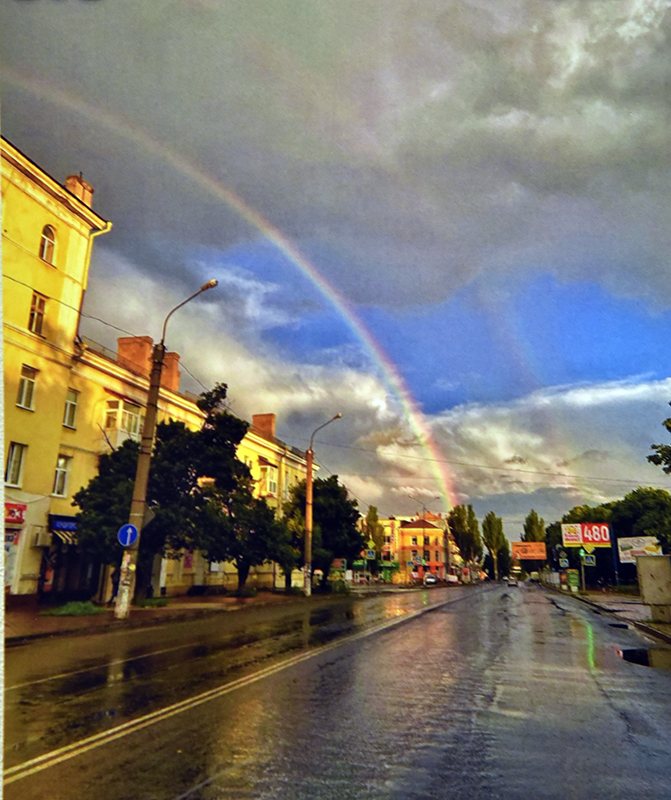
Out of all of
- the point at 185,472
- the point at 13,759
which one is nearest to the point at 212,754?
the point at 13,759

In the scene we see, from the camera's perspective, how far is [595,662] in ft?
43.4

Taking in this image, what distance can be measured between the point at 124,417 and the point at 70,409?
12.0ft

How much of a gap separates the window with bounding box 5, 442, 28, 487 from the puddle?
21572 millimetres

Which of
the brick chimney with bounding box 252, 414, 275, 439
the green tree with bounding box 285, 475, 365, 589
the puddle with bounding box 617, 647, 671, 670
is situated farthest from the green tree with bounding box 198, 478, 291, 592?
the brick chimney with bounding box 252, 414, 275, 439

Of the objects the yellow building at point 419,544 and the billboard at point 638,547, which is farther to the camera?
the yellow building at point 419,544

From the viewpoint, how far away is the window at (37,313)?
25781 millimetres

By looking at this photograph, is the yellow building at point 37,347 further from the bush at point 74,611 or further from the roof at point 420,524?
the roof at point 420,524

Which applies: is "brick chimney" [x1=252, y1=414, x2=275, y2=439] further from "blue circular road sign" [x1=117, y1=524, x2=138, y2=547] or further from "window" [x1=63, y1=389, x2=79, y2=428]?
"blue circular road sign" [x1=117, y1=524, x2=138, y2=547]

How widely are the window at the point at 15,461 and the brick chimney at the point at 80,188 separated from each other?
11794mm

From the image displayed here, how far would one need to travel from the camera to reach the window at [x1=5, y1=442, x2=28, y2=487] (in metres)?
24.2

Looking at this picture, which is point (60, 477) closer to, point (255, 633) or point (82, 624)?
point (82, 624)

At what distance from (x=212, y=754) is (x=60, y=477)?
24329mm

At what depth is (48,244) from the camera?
1059 inches

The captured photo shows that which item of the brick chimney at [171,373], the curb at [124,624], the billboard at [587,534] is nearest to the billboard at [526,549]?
the billboard at [587,534]
